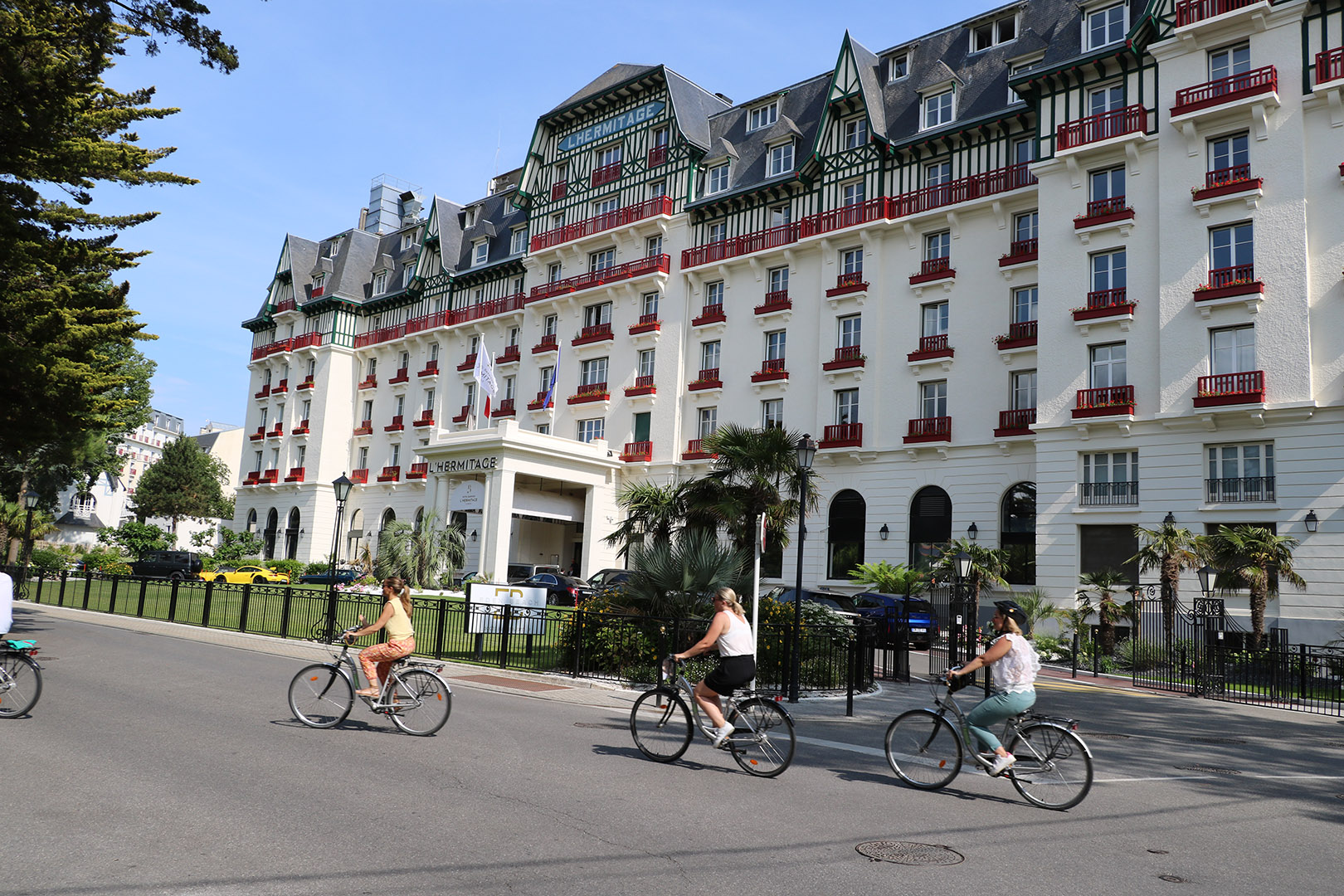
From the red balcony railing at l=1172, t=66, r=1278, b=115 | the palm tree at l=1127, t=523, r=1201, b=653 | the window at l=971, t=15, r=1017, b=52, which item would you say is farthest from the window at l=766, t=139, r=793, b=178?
the palm tree at l=1127, t=523, r=1201, b=653

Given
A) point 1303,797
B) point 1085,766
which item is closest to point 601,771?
point 1085,766

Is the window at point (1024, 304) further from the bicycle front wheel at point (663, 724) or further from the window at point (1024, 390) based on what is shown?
the bicycle front wheel at point (663, 724)

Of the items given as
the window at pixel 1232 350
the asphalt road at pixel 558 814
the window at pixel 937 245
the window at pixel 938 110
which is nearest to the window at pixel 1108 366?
the window at pixel 1232 350

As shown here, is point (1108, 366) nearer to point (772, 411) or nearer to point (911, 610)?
point (911, 610)

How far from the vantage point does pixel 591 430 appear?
44938mm

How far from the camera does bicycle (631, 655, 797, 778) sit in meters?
8.90

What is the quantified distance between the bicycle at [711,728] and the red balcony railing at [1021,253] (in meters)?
26.9

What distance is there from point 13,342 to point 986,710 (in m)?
18.0

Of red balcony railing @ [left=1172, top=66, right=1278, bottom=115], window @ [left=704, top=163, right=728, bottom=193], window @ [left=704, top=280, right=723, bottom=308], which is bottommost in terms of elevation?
window @ [left=704, top=280, right=723, bottom=308]

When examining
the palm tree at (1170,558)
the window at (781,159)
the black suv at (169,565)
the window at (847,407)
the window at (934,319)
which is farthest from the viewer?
the black suv at (169,565)

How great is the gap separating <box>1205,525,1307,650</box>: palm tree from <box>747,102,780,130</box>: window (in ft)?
86.0

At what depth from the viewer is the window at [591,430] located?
44281 millimetres

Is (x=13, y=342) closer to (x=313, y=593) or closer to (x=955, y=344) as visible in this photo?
(x=313, y=593)

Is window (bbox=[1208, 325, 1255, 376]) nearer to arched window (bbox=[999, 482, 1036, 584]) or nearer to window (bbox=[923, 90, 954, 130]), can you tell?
arched window (bbox=[999, 482, 1036, 584])
